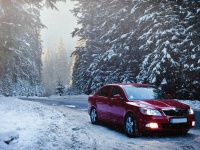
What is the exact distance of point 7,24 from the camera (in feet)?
57.6

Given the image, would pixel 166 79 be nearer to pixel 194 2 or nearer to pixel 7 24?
pixel 194 2

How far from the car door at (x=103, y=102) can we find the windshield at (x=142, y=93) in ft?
3.60

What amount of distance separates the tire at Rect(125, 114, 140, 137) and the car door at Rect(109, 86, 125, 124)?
38cm

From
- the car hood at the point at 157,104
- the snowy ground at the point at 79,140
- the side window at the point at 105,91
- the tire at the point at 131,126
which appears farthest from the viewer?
the side window at the point at 105,91

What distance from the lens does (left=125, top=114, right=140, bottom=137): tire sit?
8984 mm

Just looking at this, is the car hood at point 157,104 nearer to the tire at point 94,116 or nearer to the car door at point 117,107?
the car door at point 117,107

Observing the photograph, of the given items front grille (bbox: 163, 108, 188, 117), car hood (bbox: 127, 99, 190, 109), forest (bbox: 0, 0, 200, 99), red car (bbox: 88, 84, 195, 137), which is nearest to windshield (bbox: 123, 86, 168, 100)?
red car (bbox: 88, 84, 195, 137)

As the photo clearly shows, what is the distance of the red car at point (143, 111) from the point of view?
8695mm

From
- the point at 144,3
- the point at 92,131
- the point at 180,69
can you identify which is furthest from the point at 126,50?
the point at 92,131

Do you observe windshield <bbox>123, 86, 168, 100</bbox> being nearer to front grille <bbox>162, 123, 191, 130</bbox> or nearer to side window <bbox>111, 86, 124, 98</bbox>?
side window <bbox>111, 86, 124, 98</bbox>

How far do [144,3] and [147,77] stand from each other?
6333 millimetres

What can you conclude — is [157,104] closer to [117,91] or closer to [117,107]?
[117,107]

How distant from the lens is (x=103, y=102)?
11.4m

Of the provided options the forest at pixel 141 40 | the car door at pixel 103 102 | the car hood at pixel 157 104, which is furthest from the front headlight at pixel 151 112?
the forest at pixel 141 40
